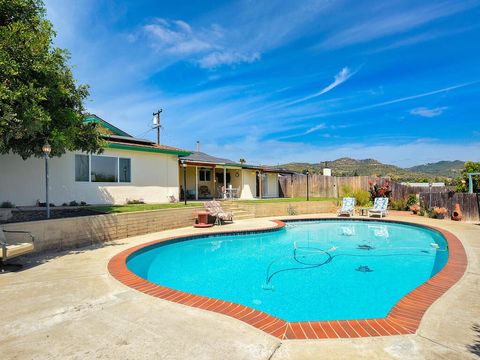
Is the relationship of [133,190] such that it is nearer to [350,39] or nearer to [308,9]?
[308,9]

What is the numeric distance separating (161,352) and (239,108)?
2526 centimetres

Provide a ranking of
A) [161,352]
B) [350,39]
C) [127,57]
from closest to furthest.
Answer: [161,352] < [127,57] < [350,39]

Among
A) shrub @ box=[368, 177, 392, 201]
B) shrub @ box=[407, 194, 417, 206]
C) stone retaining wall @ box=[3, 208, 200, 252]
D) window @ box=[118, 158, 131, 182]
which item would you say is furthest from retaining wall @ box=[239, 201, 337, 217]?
window @ box=[118, 158, 131, 182]

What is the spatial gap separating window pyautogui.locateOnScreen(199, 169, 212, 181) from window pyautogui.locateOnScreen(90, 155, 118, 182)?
32.8ft

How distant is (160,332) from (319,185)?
25.9m

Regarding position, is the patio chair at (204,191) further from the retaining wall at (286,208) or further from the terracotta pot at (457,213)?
the terracotta pot at (457,213)

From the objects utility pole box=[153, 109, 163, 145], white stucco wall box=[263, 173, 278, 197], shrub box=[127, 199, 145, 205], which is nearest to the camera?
shrub box=[127, 199, 145, 205]

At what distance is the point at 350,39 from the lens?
17.1 metres

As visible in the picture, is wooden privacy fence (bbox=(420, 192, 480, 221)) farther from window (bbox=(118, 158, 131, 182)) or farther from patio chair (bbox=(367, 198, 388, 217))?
window (bbox=(118, 158, 131, 182))

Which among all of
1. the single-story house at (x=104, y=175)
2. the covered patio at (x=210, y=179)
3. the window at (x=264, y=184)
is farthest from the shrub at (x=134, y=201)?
the window at (x=264, y=184)

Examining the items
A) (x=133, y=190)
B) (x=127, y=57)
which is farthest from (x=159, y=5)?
(x=133, y=190)

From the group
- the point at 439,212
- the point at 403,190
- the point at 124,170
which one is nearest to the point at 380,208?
the point at 439,212

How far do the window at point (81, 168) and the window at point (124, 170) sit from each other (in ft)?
5.33

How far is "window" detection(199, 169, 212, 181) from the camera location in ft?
81.5
